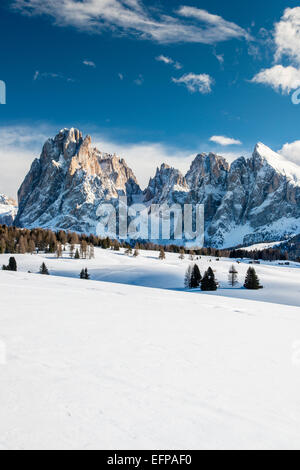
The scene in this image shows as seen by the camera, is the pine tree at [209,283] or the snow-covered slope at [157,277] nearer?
the snow-covered slope at [157,277]

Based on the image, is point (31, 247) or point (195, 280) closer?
point (195, 280)

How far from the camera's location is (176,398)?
5164 mm

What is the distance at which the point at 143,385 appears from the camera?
5.57 m

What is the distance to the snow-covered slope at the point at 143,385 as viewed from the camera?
405 cm

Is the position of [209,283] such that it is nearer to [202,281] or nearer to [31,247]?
[202,281]

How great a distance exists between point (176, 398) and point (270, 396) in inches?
72.3

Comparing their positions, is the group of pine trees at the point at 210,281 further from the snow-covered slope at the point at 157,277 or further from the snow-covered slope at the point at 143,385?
the snow-covered slope at the point at 143,385

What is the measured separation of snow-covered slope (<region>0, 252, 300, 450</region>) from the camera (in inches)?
159

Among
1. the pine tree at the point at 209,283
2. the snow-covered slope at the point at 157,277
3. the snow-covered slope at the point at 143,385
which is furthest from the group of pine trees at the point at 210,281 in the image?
the snow-covered slope at the point at 143,385

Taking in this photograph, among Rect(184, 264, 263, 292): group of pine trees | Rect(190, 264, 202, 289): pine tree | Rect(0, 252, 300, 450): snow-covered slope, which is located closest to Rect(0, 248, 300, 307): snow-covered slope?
Rect(184, 264, 263, 292): group of pine trees

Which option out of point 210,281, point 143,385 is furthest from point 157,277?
point 143,385

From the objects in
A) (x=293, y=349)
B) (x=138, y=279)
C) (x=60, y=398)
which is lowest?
(x=138, y=279)
